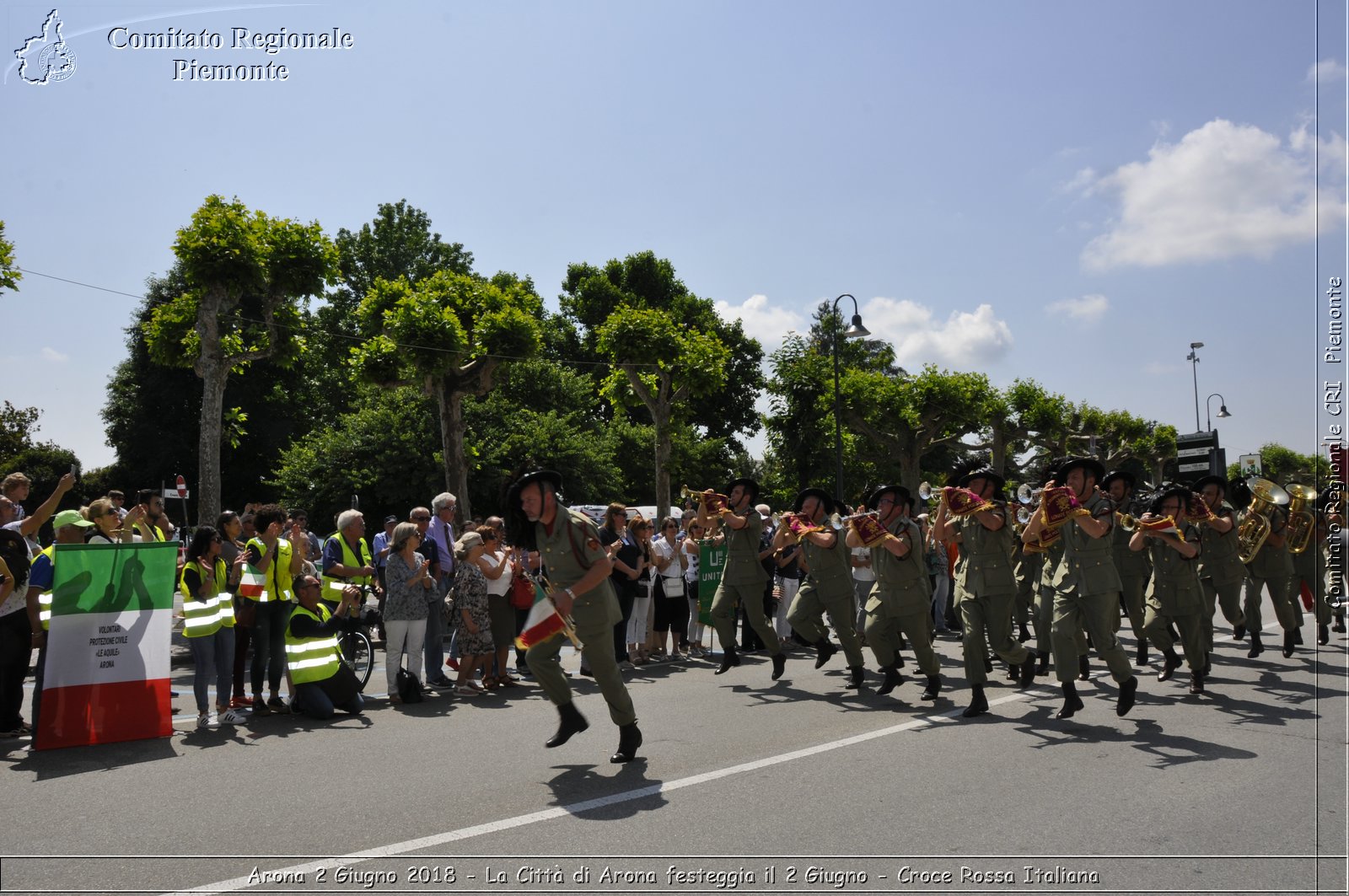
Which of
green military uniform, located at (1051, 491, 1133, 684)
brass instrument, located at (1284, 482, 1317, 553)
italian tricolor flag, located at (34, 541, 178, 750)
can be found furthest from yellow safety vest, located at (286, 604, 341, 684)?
brass instrument, located at (1284, 482, 1317, 553)

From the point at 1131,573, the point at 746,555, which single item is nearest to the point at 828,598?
the point at 746,555

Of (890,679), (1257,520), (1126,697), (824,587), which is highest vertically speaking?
(1257,520)

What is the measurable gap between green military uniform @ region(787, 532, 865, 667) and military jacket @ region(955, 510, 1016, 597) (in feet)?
5.37

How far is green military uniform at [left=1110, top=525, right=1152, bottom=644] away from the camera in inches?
420

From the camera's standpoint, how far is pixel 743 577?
10250mm

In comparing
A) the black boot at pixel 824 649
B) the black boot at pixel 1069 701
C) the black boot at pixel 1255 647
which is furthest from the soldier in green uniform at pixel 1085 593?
the black boot at pixel 1255 647

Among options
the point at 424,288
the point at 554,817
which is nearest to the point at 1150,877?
the point at 554,817

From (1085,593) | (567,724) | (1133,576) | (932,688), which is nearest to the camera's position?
(567,724)

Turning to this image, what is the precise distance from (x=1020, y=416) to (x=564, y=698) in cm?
4530

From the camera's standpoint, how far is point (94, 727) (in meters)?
7.39

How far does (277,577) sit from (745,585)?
4.58 m

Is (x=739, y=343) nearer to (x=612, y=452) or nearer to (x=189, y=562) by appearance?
(x=612, y=452)

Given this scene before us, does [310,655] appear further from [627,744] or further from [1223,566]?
[1223,566]

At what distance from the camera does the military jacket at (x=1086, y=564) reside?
778 cm
